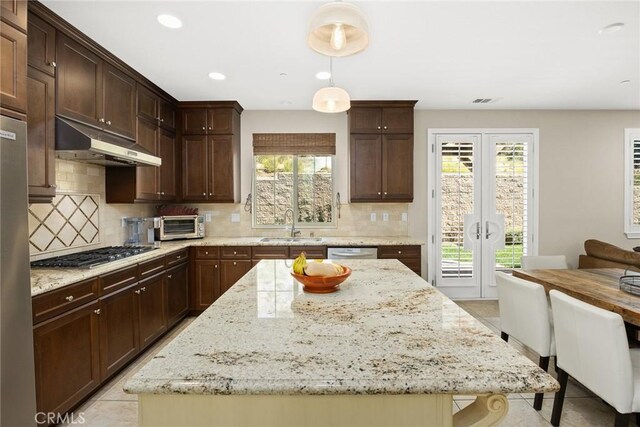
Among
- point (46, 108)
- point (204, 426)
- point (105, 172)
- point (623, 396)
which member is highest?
point (46, 108)

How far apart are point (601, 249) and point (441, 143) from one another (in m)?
2.36

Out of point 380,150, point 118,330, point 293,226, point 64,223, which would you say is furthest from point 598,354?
point 64,223

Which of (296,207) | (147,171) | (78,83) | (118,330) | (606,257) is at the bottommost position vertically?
(118,330)

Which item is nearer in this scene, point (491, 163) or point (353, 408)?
point (353, 408)

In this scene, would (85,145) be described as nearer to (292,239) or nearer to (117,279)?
(117,279)

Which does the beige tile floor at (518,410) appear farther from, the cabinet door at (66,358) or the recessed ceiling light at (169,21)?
the recessed ceiling light at (169,21)

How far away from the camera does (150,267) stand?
295cm

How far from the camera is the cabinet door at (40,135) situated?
1952mm

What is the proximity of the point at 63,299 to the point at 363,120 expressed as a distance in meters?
3.46

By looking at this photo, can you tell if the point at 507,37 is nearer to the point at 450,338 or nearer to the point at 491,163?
the point at 491,163

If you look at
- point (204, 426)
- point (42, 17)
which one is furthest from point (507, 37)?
point (42, 17)

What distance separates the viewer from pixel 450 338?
3.38 feet

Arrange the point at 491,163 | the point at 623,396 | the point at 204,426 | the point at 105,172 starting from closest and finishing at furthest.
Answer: the point at 204,426, the point at 623,396, the point at 105,172, the point at 491,163

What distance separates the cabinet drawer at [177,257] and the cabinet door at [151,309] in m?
0.18
